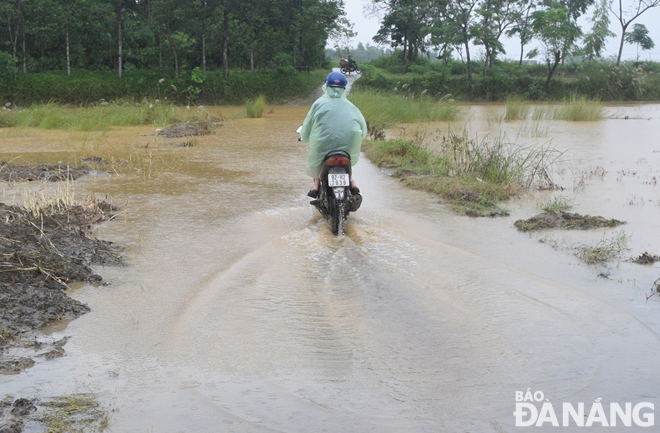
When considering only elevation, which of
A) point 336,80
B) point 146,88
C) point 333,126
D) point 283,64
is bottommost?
point 333,126

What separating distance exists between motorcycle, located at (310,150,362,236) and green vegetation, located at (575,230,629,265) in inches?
92.1

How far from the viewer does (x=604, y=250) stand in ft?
22.4

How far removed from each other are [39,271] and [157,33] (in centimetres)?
3795

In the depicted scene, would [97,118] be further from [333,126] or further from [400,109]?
[333,126]

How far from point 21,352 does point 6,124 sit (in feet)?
59.5

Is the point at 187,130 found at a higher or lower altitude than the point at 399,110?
lower

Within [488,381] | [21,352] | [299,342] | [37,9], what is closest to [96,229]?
[21,352]

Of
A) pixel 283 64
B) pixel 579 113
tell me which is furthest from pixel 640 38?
pixel 579 113

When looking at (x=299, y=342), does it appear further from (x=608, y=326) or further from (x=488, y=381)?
(x=608, y=326)

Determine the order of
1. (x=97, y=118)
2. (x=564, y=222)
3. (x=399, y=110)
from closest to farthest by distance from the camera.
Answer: (x=564, y=222) → (x=97, y=118) → (x=399, y=110)

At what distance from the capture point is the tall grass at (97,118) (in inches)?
770

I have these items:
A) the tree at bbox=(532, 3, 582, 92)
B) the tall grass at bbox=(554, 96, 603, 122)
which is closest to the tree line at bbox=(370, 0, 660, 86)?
the tree at bbox=(532, 3, 582, 92)

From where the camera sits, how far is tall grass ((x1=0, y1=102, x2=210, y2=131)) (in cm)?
1955

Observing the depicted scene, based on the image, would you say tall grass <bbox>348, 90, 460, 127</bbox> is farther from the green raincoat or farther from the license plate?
the license plate
